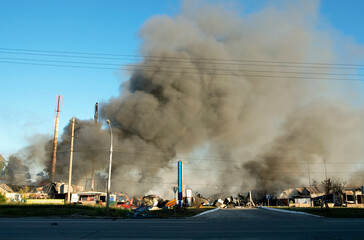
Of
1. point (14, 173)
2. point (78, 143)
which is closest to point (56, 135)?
point (78, 143)

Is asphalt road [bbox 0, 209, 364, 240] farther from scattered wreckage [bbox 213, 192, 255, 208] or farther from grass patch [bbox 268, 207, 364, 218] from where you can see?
scattered wreckage [bbox 213, 192, 255, 208]

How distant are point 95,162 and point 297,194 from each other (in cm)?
3696

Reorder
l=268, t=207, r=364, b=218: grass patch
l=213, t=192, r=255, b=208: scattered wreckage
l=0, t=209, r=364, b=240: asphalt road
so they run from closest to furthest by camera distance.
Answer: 1. l=0, t=209, r=364, b=240: asphalt road
2. l=268, t=207, r=364, b=218: grass patch
3. l=213, t=192, r=255, b=208: scattered wreckage

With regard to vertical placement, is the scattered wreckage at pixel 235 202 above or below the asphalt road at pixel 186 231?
below

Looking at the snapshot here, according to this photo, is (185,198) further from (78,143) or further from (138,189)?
(78,143)

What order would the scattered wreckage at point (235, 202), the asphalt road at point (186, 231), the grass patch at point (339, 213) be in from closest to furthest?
1. the asphalt road at point (186, 231)
2. the grass patch at point (339, 213)
3. the scattered wreckage at point (235, 202)

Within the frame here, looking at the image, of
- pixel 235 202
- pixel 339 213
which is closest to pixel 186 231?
pixel 339 213

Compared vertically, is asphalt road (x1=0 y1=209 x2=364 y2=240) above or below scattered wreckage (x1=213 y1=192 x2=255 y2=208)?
above

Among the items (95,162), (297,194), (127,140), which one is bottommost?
(297,194)

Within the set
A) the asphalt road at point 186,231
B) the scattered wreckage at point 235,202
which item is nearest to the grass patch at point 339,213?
the asphalt road at point 186,231

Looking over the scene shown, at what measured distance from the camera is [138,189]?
166 ft

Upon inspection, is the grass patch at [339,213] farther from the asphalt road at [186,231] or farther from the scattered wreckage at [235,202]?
the scattered wreckage at [235,202]

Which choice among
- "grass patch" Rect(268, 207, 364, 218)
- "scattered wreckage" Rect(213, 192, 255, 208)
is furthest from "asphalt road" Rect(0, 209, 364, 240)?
"scattered wreckage" Rect(213, 192, 255, 208)

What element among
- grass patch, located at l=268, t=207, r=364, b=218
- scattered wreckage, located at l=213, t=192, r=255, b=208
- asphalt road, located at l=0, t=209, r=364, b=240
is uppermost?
asphalt road, located at l=0, t=209, r=364, b=240
